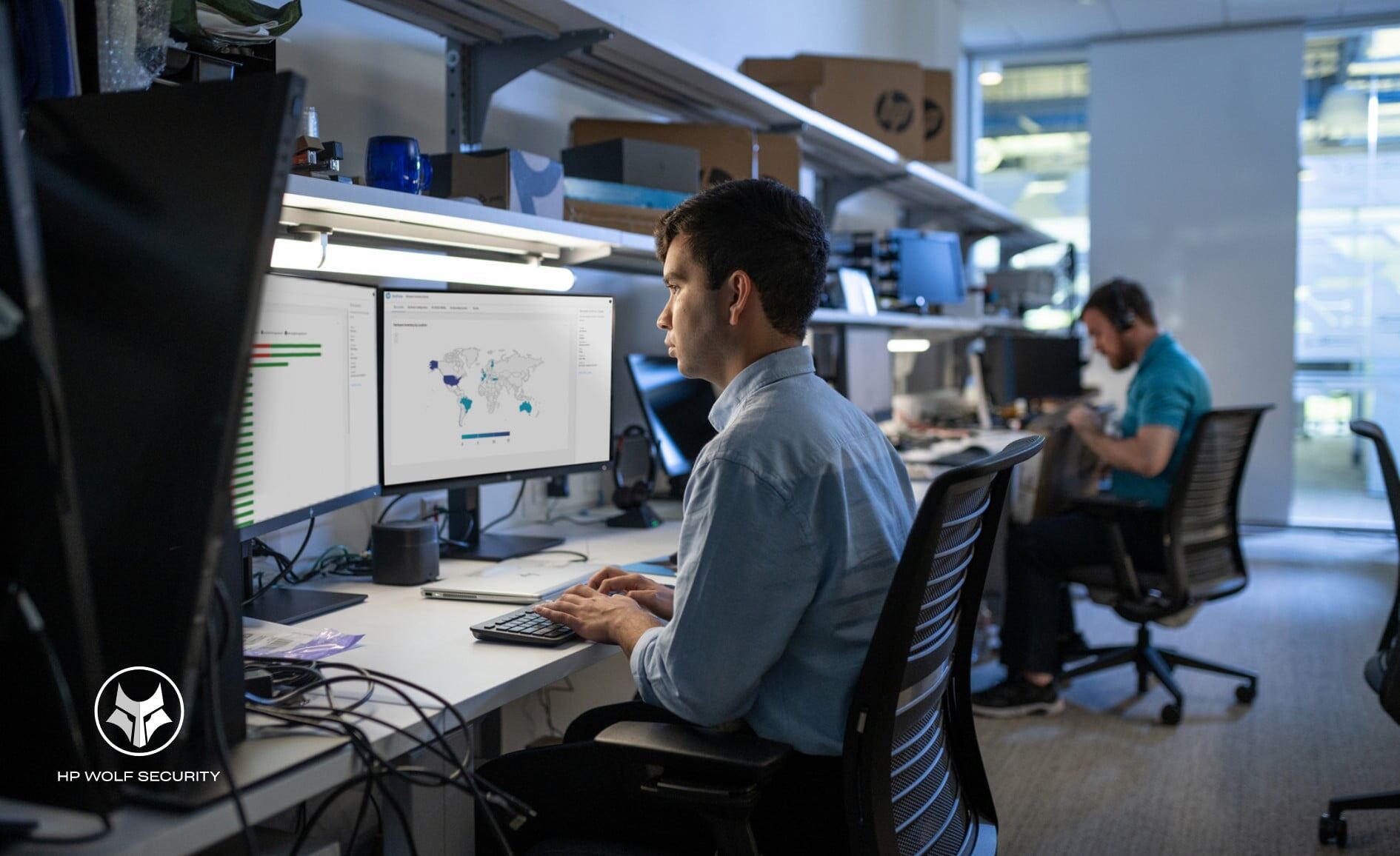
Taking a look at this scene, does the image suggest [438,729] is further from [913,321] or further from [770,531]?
[913,321]

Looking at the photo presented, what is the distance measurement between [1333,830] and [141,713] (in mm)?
2364

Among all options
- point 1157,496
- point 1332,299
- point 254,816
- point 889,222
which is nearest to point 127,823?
point 254,816

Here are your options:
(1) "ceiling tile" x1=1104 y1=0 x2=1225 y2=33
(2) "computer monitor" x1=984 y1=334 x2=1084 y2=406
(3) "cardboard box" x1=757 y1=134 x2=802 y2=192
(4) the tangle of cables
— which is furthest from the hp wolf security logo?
(1) "ceiling tile" x1=1104 y1=0 x2=1225 y2=33

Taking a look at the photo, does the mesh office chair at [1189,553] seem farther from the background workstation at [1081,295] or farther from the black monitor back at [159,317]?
the black monitor back at [159,317]

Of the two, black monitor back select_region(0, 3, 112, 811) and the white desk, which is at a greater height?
black monitor back select_region(0, 3, 112, 811)

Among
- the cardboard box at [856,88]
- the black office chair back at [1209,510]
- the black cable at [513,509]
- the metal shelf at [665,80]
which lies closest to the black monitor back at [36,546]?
the metal shelf at [665,80]

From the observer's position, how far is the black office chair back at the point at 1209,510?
117 inches

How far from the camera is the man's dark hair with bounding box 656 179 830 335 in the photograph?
4.37 feet

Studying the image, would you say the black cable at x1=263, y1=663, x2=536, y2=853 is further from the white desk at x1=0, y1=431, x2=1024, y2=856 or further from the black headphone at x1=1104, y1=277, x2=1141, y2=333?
the black headphone at x1=1104, y1=277, x2=1141, y2=333

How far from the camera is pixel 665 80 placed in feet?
8.11

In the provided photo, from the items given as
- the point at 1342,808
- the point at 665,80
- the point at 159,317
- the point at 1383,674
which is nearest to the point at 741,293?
the point at 159,317

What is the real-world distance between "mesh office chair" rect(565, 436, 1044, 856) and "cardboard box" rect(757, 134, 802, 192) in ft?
5.62

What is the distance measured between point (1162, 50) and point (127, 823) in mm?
6696

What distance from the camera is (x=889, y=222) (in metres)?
4.95
